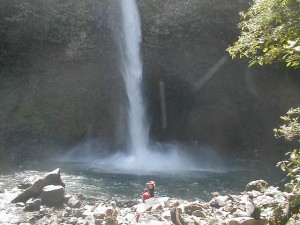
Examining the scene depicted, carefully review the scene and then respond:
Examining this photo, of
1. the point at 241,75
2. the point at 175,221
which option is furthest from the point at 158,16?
the point at 175,221

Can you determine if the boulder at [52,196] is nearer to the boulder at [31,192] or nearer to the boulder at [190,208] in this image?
the boulder at [31,192]

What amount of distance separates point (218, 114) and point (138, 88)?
672cm

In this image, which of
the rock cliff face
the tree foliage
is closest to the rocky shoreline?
the tree foliage

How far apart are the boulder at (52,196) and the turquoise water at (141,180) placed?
2082 mm

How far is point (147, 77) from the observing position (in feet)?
90.0

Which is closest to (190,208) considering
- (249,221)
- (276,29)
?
(249,221)

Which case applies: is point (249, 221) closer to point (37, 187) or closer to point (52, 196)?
point (52, 196)

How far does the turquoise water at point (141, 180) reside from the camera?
15398 mm

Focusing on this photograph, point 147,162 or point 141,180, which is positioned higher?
point 147,162

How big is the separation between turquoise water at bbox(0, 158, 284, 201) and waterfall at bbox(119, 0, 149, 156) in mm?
5359

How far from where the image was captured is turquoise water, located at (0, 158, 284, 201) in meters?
15.4

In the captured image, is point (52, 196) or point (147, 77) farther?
point (147, 77)

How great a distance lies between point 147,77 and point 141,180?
37.8 feet

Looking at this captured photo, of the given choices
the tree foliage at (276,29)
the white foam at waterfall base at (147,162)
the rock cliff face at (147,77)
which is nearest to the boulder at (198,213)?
the tree foliage at (276,29)
